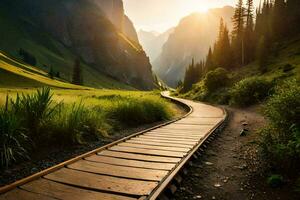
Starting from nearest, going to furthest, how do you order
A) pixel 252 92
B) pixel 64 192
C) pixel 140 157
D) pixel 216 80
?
pixel 64 192 → pixel 140 157 → pixel 252 92 → pixel 216 80

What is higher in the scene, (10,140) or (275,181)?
(10,140)

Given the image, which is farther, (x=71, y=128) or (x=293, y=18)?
(x=293, y=18)

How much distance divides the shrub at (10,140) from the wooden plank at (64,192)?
230 cm

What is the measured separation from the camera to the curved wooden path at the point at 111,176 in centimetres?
411

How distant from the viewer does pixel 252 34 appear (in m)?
71.1

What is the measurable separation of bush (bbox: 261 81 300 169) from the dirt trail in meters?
0.53

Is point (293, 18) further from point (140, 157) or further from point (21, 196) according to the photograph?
point (21, 196)

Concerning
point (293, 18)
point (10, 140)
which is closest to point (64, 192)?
point (10, 140)

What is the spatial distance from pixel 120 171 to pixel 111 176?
334 mm

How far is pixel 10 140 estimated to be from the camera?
662 centimetres

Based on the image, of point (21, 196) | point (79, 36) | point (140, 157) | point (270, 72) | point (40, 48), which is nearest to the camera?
point (21, 196)

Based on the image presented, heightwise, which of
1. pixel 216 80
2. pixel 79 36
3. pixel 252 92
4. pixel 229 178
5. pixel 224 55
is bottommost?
pixel 229 178

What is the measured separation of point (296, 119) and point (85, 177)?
5.29m

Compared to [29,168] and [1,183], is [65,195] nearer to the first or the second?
[1,183]
